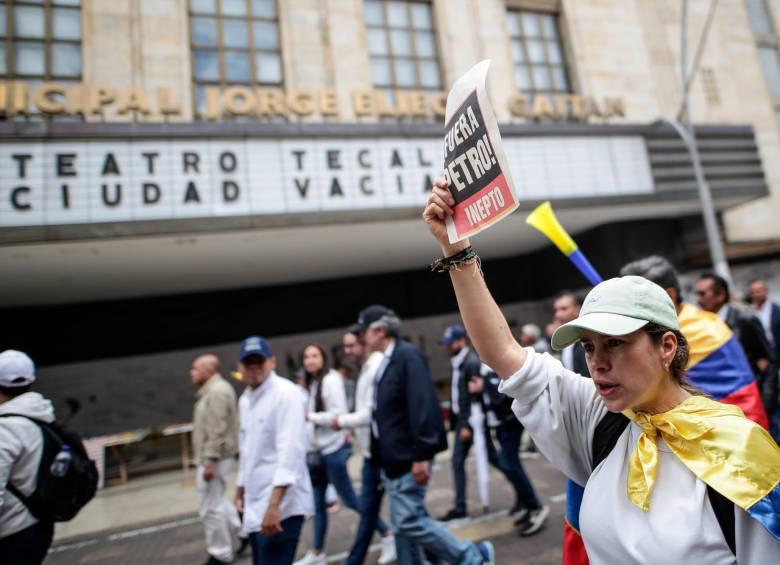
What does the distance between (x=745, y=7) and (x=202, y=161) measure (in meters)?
15.3

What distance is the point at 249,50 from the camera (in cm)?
941

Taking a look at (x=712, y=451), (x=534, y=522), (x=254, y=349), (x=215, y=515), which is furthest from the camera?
(x=215, y=515)

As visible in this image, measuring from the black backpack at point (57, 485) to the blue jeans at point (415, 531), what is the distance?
188 cm

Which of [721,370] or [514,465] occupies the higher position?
[721,370]

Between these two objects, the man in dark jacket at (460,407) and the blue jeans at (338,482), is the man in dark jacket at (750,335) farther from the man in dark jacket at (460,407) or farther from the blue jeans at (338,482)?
the blue jeans at (338,482)

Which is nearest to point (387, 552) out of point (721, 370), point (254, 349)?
point (254, 349)

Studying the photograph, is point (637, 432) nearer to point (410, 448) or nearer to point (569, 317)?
point (410, 448)

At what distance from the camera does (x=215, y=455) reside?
468 cm

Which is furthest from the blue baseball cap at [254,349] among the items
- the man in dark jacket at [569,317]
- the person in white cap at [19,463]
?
the man in dark jacket at [569,317]

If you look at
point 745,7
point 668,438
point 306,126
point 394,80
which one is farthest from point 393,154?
point 745,7

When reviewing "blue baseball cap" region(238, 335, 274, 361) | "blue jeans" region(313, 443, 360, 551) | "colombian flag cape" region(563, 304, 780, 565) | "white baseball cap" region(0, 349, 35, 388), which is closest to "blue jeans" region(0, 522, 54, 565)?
"white baseball cap" region(0, 349, 35, 388)

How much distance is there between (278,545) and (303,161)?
6202mm

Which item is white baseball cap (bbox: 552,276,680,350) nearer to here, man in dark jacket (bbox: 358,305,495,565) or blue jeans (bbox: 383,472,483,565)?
man in dark jacket (bbox: 358,305,495,565)

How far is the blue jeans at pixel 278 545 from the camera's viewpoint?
2.82 metres
